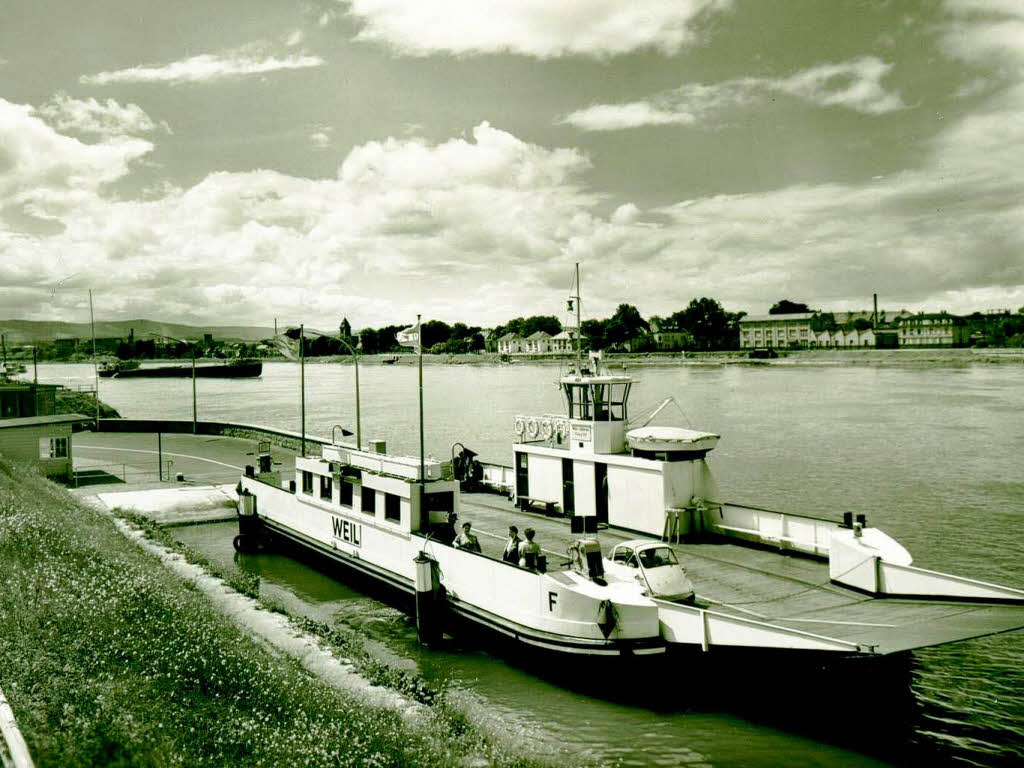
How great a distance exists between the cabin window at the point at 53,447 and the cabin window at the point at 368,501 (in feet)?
76.9

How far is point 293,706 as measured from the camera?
1067 centimetres

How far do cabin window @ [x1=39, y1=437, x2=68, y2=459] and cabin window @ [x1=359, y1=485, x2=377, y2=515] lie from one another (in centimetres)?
2344

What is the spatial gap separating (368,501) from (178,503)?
15240mm

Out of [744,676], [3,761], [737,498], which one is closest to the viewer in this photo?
[3,761]

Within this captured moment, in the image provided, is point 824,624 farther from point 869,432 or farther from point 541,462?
point 869,432

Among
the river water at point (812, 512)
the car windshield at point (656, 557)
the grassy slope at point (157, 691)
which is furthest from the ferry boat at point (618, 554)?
the grassy slope at point (157, 691)

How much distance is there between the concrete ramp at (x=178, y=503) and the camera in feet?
97.6

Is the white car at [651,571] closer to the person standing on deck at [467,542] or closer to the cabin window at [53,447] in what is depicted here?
the person standing on deck at [467,542]

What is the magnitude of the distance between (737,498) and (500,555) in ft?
74.8

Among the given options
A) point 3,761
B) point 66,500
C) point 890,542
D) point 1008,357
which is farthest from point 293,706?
point 1008,357

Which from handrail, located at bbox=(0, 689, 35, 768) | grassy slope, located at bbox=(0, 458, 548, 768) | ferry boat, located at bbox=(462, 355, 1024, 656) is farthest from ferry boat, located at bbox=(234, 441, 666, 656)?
handrail, located at bbox=(0, 689, 35, 768)

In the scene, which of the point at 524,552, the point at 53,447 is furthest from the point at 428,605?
the point at 53,447

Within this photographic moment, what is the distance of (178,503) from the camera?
31328 millimetres

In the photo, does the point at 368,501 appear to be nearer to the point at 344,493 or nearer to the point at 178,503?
the point at 344,493
